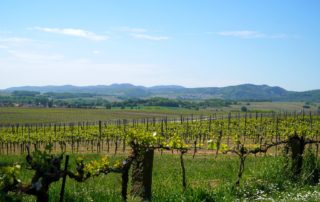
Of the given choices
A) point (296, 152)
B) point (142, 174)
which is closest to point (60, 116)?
point (296, 152)

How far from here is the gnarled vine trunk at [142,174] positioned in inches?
419

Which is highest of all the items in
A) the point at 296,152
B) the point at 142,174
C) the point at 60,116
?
the point at 296,152

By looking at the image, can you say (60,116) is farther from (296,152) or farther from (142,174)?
Answer: (142,174)

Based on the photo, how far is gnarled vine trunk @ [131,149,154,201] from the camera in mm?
10641

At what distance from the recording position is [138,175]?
35.3 ft

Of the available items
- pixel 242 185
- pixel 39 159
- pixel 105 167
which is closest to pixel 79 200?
pixel 105 167

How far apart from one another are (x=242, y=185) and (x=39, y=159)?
20.2 ft

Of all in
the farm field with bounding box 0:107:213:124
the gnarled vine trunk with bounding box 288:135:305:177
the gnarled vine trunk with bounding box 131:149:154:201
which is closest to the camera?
the gnarled vine trunk with bounding box 131:149:154:201

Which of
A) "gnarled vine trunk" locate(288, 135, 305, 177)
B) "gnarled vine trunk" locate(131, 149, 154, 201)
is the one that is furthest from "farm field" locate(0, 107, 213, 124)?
"gnarled vine trunk" locate(131, 149, 154, 201)

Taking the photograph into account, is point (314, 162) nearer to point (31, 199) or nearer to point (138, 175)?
point (138, 175)

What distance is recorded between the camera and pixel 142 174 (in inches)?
421

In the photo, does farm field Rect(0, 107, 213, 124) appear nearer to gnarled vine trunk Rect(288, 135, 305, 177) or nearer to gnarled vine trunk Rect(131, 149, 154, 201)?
gnarled vine trunk Rect(288, 135, 305, 177)

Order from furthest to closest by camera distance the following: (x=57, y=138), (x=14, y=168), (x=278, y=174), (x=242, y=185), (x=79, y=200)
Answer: (x=57, y=138) → (x=278, y=174) → (x=242, y=185) → (x=79, y=200) → (x=14, y=168)

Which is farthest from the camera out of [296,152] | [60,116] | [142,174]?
[60,116]
